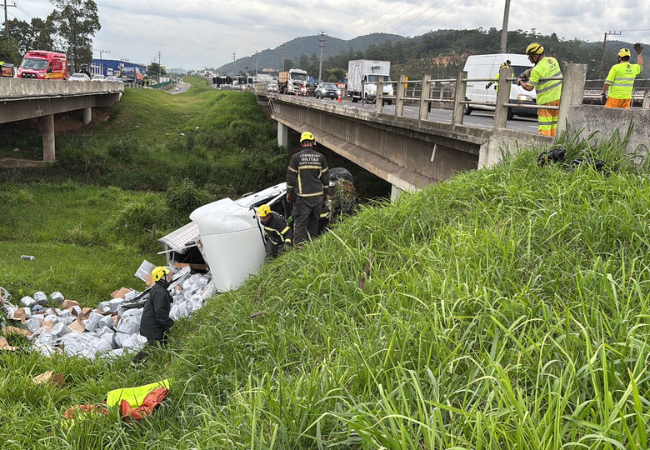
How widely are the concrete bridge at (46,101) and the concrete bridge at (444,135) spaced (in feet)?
33.5

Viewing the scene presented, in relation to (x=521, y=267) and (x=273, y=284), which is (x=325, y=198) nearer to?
(x=273, y=284)

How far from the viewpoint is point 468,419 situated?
2.26 m

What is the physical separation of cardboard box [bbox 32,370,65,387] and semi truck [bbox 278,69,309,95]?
113 ft

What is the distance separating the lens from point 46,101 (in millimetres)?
21234

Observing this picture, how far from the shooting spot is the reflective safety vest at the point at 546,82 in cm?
648

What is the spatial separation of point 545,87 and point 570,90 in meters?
0.54

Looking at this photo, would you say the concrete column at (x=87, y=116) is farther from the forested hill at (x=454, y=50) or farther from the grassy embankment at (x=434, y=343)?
the forested hill at (x=454, y=50)

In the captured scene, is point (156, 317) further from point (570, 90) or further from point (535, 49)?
point (535, 49)

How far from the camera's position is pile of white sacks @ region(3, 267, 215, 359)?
7.12 meters

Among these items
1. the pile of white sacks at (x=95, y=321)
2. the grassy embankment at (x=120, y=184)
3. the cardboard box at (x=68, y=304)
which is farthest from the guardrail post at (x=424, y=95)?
the grassy embankment at (x=120, y=184)

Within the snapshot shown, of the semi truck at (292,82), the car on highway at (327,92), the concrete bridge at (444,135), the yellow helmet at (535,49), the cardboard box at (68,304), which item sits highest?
the semi truck at (292,82)

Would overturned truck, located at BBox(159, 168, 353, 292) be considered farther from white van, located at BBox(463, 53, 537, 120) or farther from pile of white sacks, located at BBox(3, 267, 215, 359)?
white van, located at BBox(463, 53, 537, 120)

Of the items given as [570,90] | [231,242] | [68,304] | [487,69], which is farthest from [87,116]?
[570,90]

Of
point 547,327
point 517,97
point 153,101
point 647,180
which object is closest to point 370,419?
point 547,327
